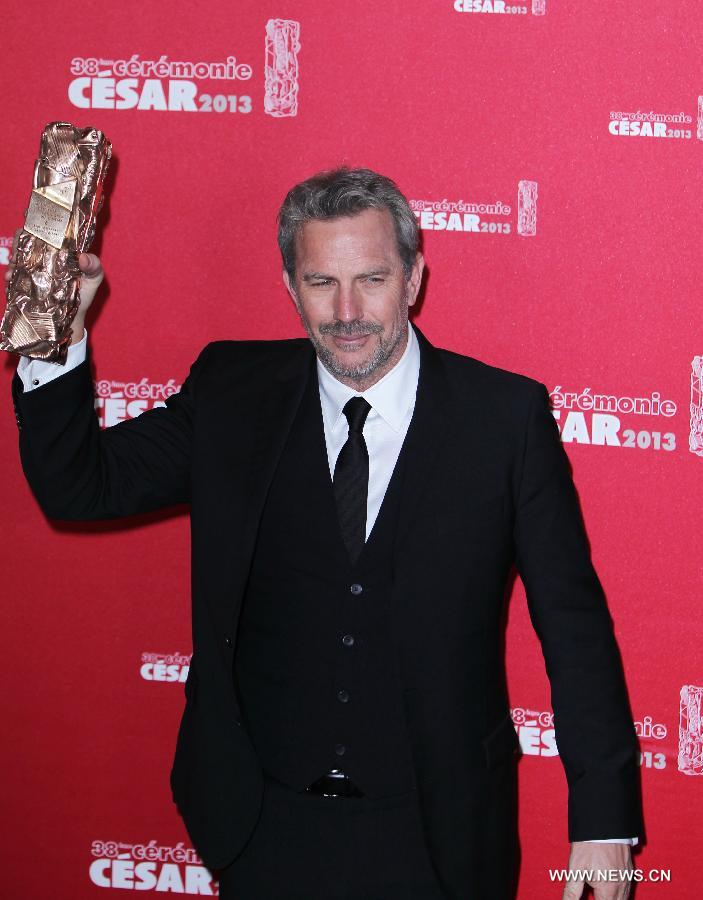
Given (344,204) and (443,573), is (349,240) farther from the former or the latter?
(443,573)

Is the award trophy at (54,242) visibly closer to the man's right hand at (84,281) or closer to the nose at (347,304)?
the man's right hand at (84,281)

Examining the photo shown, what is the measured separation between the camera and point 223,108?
2619 mm

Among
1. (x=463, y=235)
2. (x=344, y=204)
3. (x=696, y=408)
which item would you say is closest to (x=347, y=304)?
(x=344, y=204)

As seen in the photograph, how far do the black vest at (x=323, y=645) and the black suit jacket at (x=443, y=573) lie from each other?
4 cm

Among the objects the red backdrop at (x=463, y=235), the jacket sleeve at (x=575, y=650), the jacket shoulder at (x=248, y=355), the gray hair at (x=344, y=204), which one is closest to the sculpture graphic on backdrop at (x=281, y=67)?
the red backdrop at (x=463, y=235)

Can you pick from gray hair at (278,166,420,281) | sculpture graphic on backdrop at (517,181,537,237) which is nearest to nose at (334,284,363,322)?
gray hair at (278,166,420,281)

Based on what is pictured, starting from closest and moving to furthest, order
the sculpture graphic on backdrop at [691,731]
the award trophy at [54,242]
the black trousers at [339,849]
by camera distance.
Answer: the award trophy at [54,242] < the black trousers at [339,849] < the sculpture graphic on backdrop at [691,731]

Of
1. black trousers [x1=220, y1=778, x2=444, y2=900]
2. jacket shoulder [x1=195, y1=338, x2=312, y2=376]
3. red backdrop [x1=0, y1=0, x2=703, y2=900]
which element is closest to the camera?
black trousers [x1=220, y1=778, x2=444, y2=900]

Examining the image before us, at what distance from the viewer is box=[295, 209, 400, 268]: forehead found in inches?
82.6

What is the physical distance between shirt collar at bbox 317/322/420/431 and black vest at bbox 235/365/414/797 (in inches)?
3.7

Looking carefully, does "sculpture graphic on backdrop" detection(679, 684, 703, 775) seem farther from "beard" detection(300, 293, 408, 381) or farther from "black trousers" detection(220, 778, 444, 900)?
"beard" detection(300, 293, 408, 381)

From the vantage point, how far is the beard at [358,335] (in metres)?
2.09

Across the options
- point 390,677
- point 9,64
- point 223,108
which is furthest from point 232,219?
point 390,677

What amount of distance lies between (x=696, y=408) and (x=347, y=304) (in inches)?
37.9
